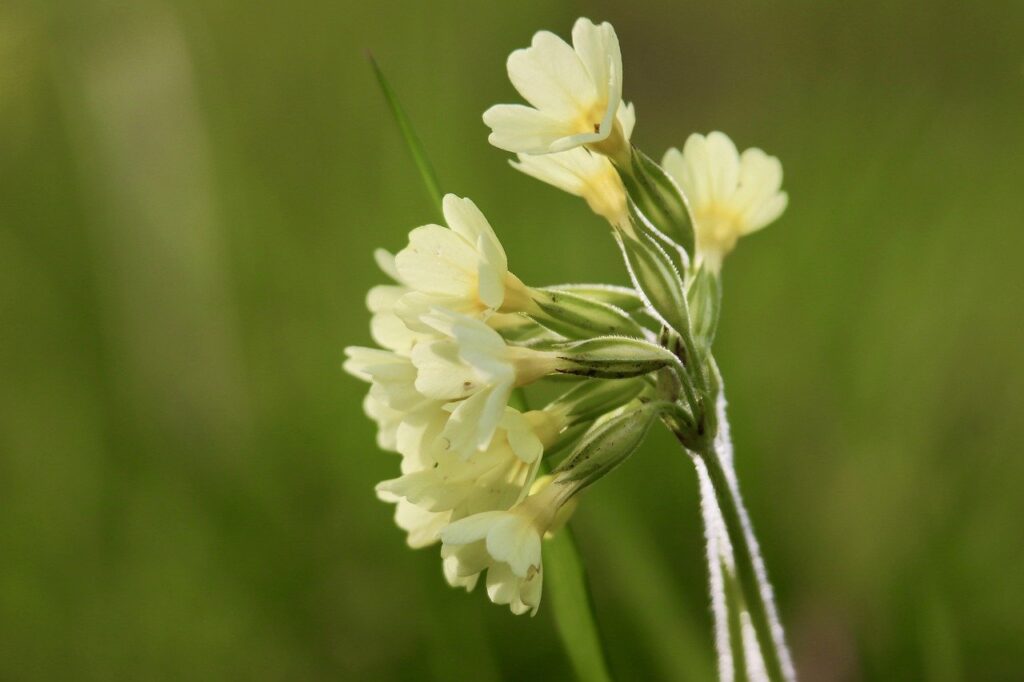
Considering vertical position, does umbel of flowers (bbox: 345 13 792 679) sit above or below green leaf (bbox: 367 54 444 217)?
below

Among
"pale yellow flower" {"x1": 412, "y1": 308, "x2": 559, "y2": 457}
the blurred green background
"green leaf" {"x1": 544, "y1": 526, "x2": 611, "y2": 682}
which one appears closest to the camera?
"pale yellow flower" {"x1": 412, "y1": 308, "x2": 559, "y2": 457}

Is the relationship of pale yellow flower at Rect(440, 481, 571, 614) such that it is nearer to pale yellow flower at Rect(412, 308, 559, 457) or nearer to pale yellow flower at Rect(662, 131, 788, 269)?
pale yellow flower at Rect(412, 308, 559, 457)

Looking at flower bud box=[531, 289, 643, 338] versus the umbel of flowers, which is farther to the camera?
flower bud box=[531, 289, 643, 338]

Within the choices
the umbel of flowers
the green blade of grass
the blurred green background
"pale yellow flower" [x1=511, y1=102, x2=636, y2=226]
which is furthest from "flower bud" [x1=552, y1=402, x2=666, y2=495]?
the blurred green background

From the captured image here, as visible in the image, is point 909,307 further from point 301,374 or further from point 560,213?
point 301,374

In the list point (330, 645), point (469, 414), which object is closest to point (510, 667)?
point (330, 645)

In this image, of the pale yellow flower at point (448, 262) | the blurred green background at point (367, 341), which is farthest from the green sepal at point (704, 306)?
the blurred green background at point (367, 341)
